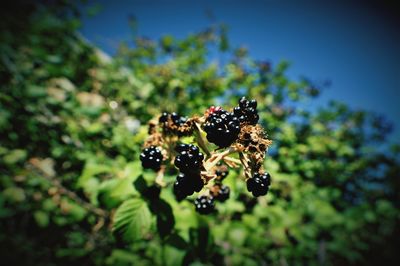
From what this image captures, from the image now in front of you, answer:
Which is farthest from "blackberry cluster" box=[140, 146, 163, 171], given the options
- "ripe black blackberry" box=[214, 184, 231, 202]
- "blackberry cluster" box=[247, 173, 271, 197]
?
"blackberry cluster" box=[247, 173, 271, 197]

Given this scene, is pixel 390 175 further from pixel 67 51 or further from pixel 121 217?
pixel 67 51

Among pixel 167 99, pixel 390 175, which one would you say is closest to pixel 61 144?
pixel 167 99

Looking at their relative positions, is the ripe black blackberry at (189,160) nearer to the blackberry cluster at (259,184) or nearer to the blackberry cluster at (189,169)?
the blackberry cluster at (189,169)

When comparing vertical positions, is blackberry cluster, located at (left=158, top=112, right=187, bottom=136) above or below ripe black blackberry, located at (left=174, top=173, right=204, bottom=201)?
above

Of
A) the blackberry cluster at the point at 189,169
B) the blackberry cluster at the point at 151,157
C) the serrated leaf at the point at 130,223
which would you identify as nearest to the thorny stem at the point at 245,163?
the blackberry cluster at the point at 189,169

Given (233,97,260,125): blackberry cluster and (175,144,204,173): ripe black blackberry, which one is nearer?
(175,144,204,173): ripe black blackberry

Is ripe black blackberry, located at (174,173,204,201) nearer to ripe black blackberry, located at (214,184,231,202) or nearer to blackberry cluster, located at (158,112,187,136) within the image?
blackberry cluster, located at (158,112,187,136)

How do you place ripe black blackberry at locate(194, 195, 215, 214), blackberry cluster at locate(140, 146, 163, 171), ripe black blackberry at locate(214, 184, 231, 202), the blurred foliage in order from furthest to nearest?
the blurred foliage
ripe black blackberry at locate(214, 184, 231, 202)
ripe black blackberry at locate(194, 195, 215, 214)
blackberry cluster at locate(140, 146, 163, 171)
